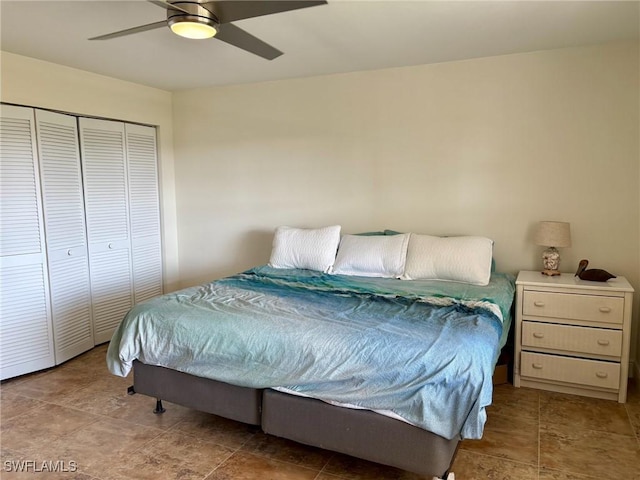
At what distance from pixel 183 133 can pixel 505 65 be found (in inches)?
115

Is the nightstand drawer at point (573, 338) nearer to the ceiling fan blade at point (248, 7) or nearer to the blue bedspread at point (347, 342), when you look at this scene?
the blue bedspread at point (347, 342)

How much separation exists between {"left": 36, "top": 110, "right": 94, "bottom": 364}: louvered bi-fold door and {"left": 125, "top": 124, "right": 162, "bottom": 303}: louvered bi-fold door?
0.51m

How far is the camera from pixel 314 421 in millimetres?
2047

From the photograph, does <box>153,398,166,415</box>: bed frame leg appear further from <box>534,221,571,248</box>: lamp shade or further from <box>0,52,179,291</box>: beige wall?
<box>534,221,571,248</box>: lamp shade

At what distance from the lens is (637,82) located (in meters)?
2.90

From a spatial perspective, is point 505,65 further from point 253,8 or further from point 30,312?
point 30,312

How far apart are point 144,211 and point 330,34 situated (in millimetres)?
2441

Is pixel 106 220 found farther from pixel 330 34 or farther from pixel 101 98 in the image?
pixel 330 34

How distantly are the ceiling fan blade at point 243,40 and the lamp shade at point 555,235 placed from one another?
2.04 metres

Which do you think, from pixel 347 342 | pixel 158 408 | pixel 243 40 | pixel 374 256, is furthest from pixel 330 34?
pixel 158 408

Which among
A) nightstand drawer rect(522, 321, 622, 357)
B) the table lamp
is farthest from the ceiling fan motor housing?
nightstand drawer rect(522, 321, 622, 357)

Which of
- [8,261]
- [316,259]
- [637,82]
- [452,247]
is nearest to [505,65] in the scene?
[637,82]

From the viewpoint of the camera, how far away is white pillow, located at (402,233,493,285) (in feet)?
9.71

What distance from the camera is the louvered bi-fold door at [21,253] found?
3.06 meters
